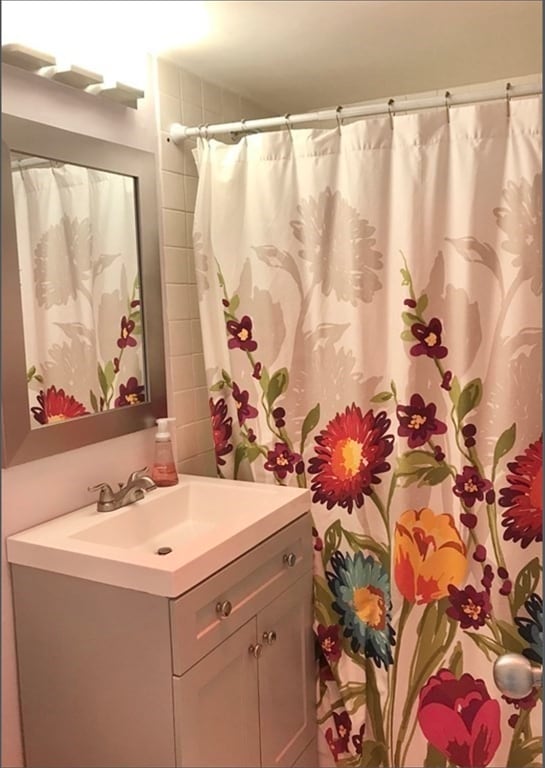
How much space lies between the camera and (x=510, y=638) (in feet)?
5.89

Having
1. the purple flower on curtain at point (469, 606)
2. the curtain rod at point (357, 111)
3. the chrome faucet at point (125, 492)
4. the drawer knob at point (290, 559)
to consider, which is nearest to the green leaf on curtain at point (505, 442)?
the purple flower on curtain at point (469, 606)

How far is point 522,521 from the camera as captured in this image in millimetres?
1752

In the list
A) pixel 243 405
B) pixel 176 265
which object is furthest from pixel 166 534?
pixel 176 265

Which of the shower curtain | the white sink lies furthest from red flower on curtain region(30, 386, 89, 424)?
the shower curtain

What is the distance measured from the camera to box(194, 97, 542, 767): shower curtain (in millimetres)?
1718

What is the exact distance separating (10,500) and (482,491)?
45.0 inches

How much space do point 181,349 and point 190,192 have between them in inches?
18.9

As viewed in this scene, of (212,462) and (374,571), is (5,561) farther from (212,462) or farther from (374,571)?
(374,571)

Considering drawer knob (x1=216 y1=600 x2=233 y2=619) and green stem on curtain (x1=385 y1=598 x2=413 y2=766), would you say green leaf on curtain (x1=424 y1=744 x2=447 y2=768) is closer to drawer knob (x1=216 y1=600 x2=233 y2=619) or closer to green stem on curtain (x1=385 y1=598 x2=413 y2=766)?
green stem on curtain (x1=385 y1=598 x2=413 y2=766)

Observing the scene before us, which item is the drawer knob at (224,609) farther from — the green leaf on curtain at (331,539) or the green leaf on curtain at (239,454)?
the green leaf on curtain at (239,454)

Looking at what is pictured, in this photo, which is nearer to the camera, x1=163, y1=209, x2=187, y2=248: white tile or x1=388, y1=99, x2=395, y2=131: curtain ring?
x1=388, y1=99, x2=395, y2=131: curtain ring

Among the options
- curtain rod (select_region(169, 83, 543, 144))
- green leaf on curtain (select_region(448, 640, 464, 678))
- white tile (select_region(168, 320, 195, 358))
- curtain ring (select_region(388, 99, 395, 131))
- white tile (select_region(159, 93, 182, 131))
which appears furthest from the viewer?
white tile (select_region(168, 320, 195, 358))

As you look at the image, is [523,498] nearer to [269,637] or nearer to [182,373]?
[269,637]

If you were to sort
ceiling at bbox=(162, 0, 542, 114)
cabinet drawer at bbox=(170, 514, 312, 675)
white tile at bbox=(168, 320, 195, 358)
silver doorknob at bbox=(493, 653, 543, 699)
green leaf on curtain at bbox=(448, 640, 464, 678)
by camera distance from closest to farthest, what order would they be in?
1. silver doorknob at bbox=(493, 653, 543, 699)
2. ceiling at bbox=(162, 0, 542, 114)
3. cabinet drawer at bbox=(170, 514, 312, 675)
4. green leaf on curtain at bbox=(448, 640, 464, 678)
5. white tile at bbox=(168, 320, 195, 358)
